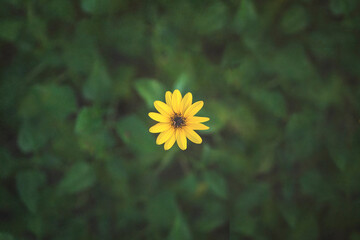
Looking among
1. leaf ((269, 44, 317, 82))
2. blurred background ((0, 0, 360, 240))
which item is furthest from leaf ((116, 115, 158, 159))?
leaf ((269, 44, 317, 82))

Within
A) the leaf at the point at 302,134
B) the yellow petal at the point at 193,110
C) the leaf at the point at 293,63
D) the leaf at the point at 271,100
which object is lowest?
the yellow petal at the point at 193,110

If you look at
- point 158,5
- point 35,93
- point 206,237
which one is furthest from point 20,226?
point 158,5

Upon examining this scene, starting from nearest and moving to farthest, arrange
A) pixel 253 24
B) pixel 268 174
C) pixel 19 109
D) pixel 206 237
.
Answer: pixel 253 24, pixel 19 109, pixel 206 237, pixel 268 174

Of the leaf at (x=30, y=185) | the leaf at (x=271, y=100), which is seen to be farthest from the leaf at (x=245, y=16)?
the leaf at (x=30, y=185)

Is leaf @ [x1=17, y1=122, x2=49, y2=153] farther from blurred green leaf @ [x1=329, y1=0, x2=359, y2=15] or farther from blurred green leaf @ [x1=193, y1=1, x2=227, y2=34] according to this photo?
blurred green leaf @ [x1=329, y1=0, x2=359, y2=15]

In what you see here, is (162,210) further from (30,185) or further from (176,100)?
(176,100)

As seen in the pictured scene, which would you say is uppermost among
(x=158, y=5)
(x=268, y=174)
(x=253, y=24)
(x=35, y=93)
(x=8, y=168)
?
(x=158, y=5)

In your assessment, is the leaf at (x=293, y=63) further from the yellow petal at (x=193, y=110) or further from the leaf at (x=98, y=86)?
the leaf at (x=98, y=86)

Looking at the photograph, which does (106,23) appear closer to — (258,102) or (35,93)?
(35,93)
